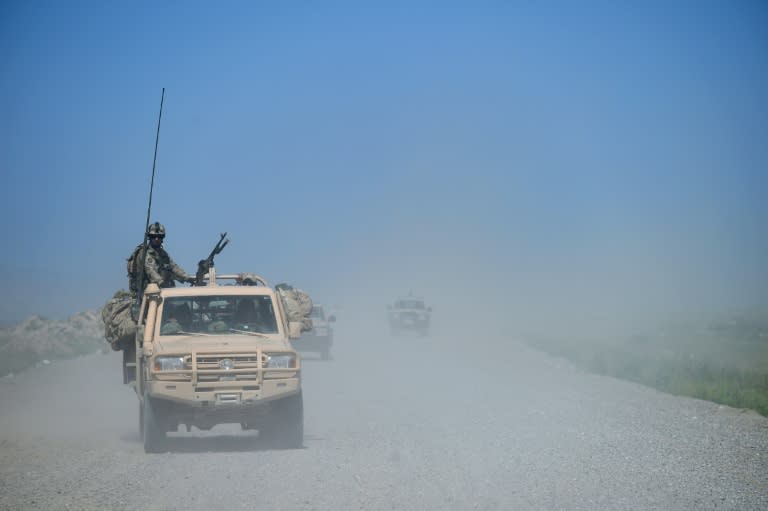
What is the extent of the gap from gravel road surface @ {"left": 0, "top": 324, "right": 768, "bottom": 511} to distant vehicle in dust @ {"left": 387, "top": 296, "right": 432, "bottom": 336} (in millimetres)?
25141

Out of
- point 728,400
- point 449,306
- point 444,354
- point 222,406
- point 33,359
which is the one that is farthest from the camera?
point 449,306

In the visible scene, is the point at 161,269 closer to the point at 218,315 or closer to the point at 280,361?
the point at 218,315

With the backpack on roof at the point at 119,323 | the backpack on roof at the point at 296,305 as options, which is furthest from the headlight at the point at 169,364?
the backpack on roof at the point at 296,305

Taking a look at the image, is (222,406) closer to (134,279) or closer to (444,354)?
(134,279)

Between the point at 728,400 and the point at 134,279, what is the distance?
→ 12.5 meters

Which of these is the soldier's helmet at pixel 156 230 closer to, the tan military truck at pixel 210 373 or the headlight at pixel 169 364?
the tan military truck at pixel 210 373

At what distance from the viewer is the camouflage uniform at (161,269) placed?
513 inches

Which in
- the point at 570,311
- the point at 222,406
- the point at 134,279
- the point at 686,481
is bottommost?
the point at 686,481

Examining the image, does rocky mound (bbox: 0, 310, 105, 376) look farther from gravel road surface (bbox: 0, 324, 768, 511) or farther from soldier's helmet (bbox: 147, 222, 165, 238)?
soldier's helmet (bbox: 147, 222, 165, 238)

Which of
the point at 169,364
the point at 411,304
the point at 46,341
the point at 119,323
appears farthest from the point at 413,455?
the point at 411,304

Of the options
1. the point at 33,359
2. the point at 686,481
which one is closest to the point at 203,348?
the point at 686,481

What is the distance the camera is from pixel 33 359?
3269 cm

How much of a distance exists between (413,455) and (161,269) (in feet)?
15.1

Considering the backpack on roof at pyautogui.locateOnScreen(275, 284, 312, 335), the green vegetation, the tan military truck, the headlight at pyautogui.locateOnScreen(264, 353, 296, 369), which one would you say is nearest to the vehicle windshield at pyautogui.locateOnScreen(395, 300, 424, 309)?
the green vegetation
